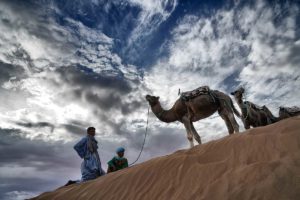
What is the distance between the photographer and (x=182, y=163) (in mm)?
5879

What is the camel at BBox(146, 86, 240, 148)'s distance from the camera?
1037cm

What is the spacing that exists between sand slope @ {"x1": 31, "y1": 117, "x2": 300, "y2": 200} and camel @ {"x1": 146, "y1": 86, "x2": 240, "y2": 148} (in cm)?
414

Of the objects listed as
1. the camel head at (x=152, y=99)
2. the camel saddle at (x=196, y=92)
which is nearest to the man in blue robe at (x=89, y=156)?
the camel head at (x=152, y=99)

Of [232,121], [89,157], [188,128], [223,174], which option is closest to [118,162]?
[89,157]

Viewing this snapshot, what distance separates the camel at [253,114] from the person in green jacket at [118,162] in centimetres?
512

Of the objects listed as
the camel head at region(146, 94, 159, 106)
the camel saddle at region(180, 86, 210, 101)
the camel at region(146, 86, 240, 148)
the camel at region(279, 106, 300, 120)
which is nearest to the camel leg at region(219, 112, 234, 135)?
the camel at region(146, 86, 240, 148)

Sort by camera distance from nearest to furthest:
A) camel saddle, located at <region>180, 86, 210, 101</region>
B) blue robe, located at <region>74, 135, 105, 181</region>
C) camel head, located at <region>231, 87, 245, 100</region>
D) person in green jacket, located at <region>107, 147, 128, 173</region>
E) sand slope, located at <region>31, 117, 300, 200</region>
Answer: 1. sand slope, located at <region>31, 117, 300, 200</region>
2. blue robe, located at <region>74, 135, 105, 181</region>
3. person in green jacket, located at <region>107, 147, 128, 173</region>
4. camel saddle, located at <region>180, 86, 210, 101</region>
5. camel head, located at <region>231, 87, 245, 100</region>

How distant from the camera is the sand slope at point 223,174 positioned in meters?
3.91

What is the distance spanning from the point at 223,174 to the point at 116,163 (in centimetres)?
522

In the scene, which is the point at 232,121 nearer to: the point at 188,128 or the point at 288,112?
the point at 188,128

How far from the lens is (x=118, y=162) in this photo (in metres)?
9.21

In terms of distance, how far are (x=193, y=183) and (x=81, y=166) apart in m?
5.24

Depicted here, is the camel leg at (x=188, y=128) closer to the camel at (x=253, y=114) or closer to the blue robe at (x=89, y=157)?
the camel at (x=253, y=114)

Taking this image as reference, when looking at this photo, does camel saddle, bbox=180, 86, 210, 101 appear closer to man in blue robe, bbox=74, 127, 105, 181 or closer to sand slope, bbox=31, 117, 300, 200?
man in blue robe, bbox=74, 127, 105, 181
